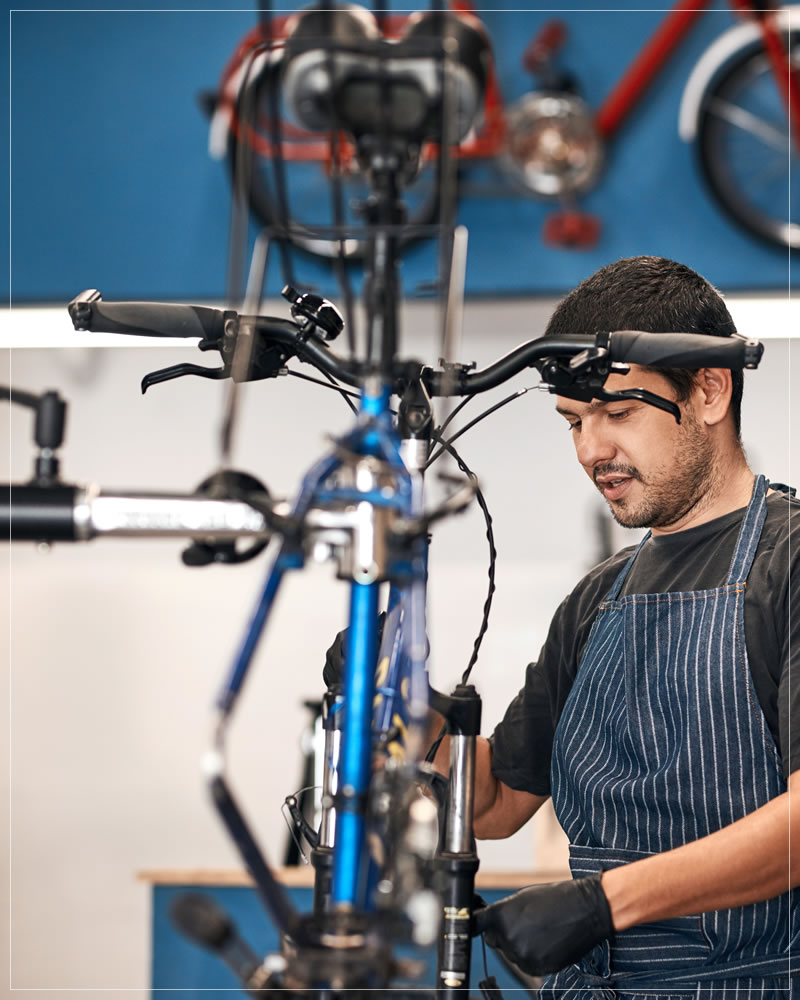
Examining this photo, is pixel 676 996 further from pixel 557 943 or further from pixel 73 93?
pixel 73 93

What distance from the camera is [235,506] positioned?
0.72 metres

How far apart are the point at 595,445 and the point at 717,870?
0.50m

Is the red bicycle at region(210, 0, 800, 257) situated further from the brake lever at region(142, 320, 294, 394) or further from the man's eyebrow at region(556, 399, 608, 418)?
the brake lever at region(142, 320, 294, 394)

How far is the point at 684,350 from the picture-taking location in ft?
2.89

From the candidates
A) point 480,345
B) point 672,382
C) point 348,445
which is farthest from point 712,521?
A: point 480,345

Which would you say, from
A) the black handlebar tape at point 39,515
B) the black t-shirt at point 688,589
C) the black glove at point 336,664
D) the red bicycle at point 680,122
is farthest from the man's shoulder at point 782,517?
the red bicycle at point 680,122

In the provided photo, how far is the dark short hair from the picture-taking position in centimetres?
133

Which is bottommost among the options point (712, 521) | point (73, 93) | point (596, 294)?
point (712, 521)

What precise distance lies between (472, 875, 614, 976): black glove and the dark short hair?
24.2 inches

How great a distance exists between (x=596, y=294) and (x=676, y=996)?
0.79m

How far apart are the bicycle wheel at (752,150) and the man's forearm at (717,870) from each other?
212 cm

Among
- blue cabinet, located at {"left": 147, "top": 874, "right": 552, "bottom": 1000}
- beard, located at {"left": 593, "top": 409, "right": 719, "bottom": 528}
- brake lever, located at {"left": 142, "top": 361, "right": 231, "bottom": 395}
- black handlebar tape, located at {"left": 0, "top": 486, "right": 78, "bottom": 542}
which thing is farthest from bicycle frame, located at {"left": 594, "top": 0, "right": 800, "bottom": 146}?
black handlebar tape, located at {"left": 0, "top": 486, "right": 78, "bottom": 542}

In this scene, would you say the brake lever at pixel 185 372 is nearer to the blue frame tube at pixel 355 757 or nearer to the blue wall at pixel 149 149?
the blue frame tube at pixel 355 757

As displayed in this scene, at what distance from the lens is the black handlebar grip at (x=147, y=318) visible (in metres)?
0.95
